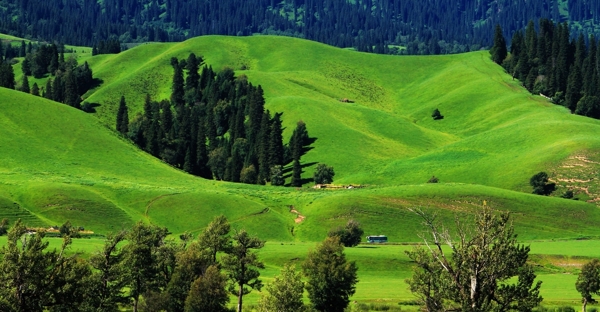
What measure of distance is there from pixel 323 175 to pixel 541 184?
45086 mm

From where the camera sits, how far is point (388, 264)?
10606 centimetres

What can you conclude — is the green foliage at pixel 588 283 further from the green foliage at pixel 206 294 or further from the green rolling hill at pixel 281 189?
the green foliage at pixel 206 294

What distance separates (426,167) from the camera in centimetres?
18100

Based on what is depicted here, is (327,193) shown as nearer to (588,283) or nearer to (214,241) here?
(214,241)

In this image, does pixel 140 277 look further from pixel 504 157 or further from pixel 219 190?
pixel 504 157

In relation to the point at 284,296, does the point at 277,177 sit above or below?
below

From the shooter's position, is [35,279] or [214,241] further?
[214,241]

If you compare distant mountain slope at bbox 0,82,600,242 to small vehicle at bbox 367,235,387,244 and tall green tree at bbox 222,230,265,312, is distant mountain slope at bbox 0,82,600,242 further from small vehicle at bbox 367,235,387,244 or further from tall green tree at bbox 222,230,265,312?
tall green tree at bbox 222,230,265,312

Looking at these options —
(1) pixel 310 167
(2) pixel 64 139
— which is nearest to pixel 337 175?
(1) pixel 310 167

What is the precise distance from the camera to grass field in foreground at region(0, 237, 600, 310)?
283ft

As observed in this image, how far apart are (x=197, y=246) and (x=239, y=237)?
4.28 metres

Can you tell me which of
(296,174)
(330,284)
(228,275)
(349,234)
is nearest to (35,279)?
(330,284)

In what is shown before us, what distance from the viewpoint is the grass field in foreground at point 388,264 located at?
86.2m

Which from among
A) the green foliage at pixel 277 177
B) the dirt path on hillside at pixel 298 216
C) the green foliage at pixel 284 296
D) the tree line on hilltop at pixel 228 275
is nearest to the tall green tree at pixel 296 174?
the green foliage at pixel 277 177
